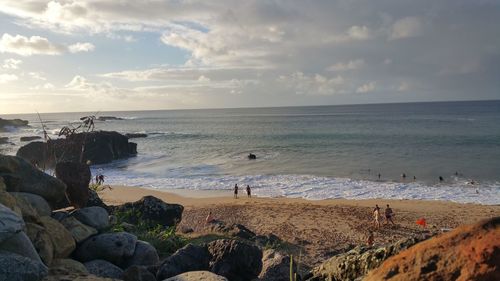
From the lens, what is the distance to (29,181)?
7.88 metres

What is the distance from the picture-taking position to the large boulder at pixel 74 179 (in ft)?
30.5

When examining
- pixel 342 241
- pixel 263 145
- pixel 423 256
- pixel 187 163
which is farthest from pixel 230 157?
pixel 423 256

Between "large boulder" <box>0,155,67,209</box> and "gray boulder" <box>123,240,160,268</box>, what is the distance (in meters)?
1.92

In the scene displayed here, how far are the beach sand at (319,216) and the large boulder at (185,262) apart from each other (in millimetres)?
8050

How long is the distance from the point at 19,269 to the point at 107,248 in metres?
3.13

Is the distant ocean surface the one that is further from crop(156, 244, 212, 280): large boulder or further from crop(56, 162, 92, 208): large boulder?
crop(156, 244, 212, 280): large boulder

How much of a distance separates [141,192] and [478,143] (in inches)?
1814

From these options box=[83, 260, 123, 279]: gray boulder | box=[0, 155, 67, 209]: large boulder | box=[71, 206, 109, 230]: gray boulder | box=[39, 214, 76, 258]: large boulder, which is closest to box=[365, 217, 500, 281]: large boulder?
box=[83, 260, 123, 279]: gray boulder

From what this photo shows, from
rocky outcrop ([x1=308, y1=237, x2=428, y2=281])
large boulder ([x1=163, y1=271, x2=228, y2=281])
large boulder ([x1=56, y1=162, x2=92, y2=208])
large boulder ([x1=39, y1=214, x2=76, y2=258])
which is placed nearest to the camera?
rocky outcrop ([x1=308, y1=237, x2=428, y2=281])

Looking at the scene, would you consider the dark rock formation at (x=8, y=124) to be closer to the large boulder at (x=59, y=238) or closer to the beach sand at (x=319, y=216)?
the beach sand at (x=319, y=216)

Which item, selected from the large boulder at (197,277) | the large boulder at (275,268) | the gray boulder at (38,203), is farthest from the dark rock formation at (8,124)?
the large boulder at (197,277)

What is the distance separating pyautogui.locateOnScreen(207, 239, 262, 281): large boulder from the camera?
Result: 698cm

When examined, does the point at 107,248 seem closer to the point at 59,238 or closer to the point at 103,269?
the point at 103,269

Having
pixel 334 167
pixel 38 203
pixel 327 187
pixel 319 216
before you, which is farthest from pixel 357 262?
pixel 334 167
